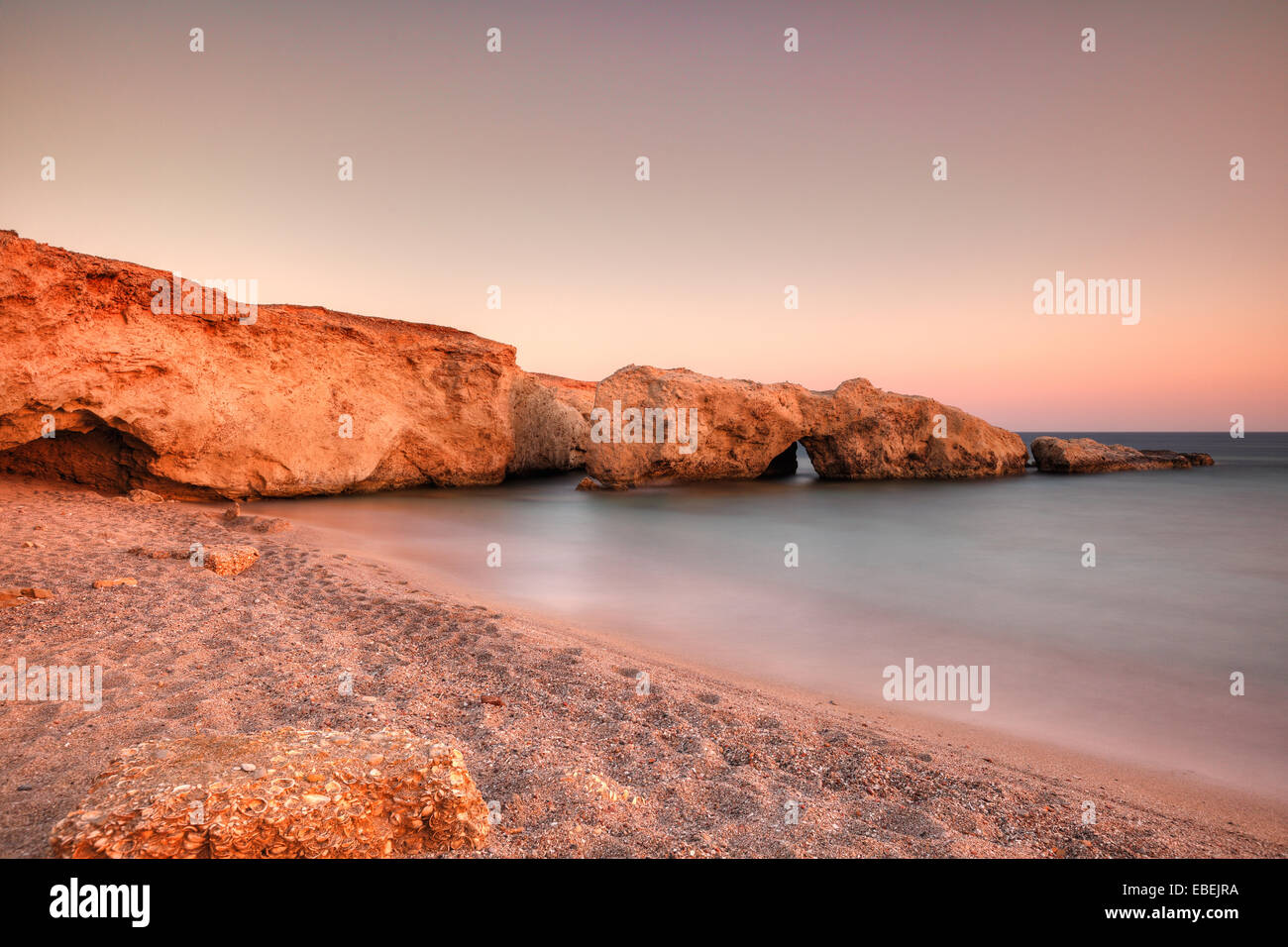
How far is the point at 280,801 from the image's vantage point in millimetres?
1775

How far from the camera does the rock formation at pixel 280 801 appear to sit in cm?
163

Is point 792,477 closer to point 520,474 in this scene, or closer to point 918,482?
point 918,482

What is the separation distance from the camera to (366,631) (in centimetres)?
475

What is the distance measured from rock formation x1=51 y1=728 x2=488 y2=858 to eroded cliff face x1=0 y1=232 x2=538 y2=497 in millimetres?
11506

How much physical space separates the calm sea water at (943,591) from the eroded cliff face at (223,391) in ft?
4.61

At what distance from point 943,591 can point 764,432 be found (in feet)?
40.1

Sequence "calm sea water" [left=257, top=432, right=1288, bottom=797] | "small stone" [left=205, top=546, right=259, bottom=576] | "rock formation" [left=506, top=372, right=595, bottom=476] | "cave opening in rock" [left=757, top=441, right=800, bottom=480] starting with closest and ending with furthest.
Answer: "calm sea water" [left=257, top=432, right=1288, bottom=797] → "small stone" [left=205, top=546, right=259, bottom=576] → "rock formation" [left=506, top=372, right=595, bottom=476] → "cave opening in rock" [left=757, top=441, right=800, bottom=480]

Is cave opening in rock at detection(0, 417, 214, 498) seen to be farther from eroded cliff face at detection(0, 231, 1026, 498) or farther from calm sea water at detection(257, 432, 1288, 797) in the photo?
calm sea water at detection(257, 432, 1288, 797)

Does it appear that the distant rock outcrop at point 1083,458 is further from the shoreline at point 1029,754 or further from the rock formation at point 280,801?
the rock formation at point 280,801

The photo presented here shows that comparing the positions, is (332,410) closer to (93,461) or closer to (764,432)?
(93,461)

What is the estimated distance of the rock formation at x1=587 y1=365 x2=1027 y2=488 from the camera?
18.1 m

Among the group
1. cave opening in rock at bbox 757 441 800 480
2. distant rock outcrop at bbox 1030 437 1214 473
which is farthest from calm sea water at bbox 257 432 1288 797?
distant rock outcrop at bbox 1030 437 1214 473
